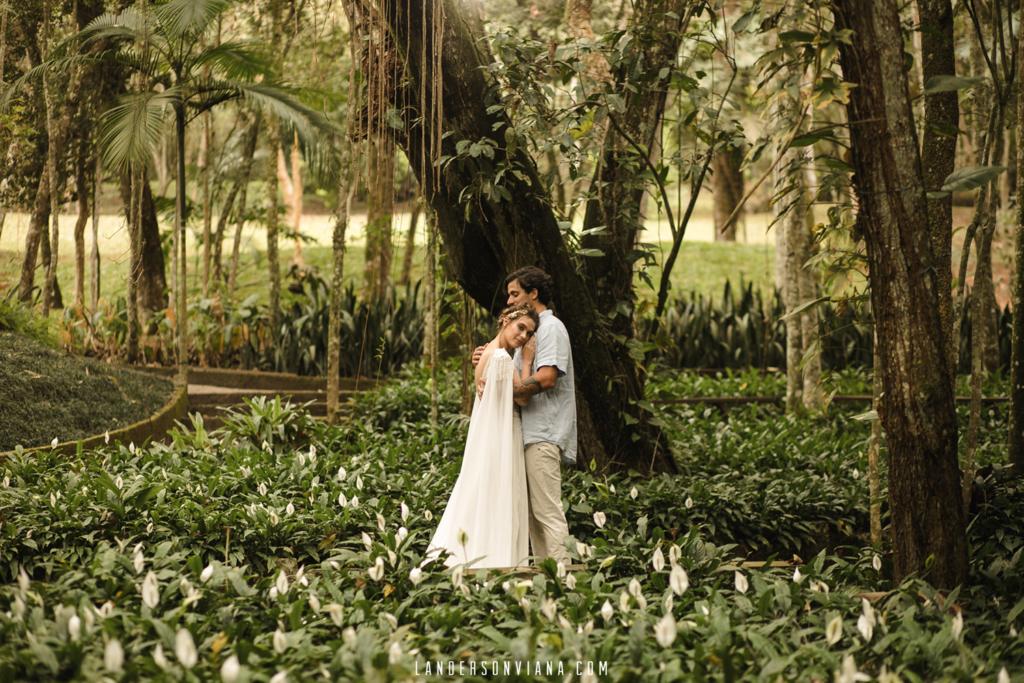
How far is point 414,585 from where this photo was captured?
8.79 ft

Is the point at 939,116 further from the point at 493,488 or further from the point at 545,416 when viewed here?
the point at 493,488

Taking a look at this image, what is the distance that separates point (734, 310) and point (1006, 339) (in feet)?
9.75

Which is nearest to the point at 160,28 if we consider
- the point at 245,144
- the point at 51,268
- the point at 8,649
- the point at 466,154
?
the point at 51,268

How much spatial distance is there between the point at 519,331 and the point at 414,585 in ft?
4.05

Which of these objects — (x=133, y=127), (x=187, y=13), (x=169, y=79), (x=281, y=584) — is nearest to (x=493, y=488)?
(x=281, y=584)

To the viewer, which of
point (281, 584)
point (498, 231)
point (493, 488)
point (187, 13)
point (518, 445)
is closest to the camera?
point (281, 584)

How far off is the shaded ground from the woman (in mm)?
2848

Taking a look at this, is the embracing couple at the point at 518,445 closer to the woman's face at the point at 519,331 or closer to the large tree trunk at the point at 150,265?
the woman's face at the point at 519,331

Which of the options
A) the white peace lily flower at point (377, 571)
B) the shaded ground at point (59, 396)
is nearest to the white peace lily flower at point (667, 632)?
the white peace lily flower at point (377, 571)

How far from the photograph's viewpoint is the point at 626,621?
2.29m

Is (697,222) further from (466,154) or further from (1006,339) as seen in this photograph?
(466,154)

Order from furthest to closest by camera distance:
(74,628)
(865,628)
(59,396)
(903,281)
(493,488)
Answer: (59,396)
(493,488)
(903,281)
(865,628)
(74,628)

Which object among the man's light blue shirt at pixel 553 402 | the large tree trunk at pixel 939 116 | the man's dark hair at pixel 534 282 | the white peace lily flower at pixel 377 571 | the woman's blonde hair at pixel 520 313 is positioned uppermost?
the large tree trunk at pixel 939 116

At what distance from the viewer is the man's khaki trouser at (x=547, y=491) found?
132 inches
